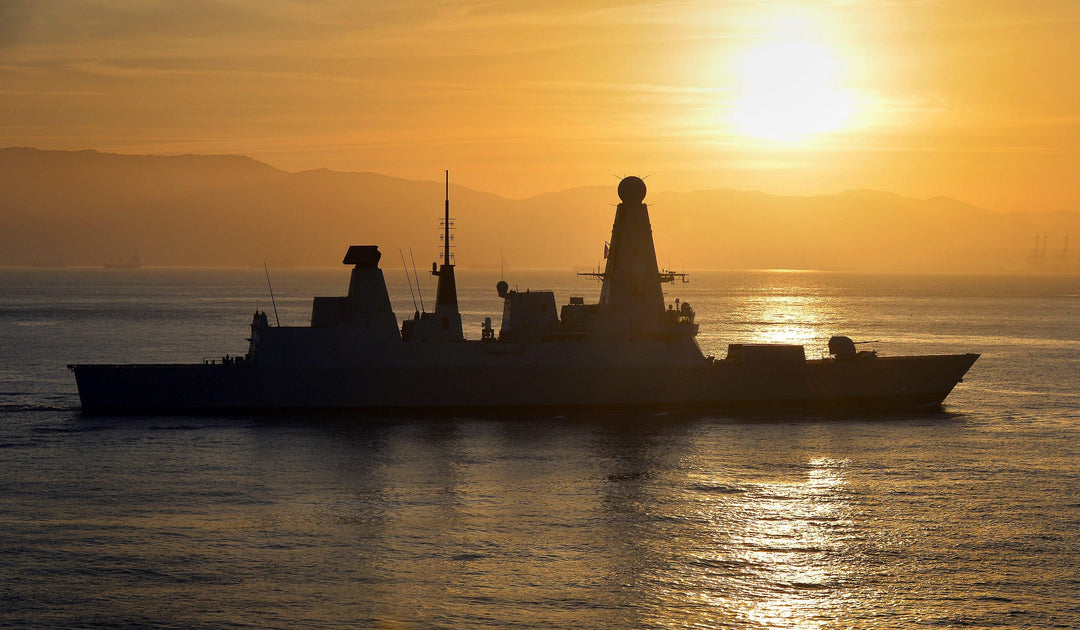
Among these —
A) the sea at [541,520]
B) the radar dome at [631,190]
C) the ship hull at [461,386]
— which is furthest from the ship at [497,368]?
the radar dome at [631,190]

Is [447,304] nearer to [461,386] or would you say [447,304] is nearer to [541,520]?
[461,386]

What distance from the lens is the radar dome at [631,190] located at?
38844 millimetres

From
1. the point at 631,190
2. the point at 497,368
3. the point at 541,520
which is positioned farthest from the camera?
the point at 631,190

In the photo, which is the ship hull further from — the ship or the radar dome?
the radar dome

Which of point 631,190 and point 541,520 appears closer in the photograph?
point 541,520

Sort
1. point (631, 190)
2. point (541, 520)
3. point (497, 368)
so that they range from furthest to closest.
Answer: point (631, 190), point (497, 368), point (541, 520)

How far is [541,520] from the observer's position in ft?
72.4

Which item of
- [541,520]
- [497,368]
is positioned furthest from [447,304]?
[541,520]

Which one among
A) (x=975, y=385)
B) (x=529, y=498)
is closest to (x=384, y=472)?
(x=529, y=498)

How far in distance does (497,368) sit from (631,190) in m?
9.05

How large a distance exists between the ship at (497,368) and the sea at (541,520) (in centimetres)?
112

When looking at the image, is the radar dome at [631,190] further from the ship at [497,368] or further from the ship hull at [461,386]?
the ship hull at [461,386]

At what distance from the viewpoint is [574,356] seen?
35.8 m

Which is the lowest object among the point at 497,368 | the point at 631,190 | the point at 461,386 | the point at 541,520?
the point at 541,520
